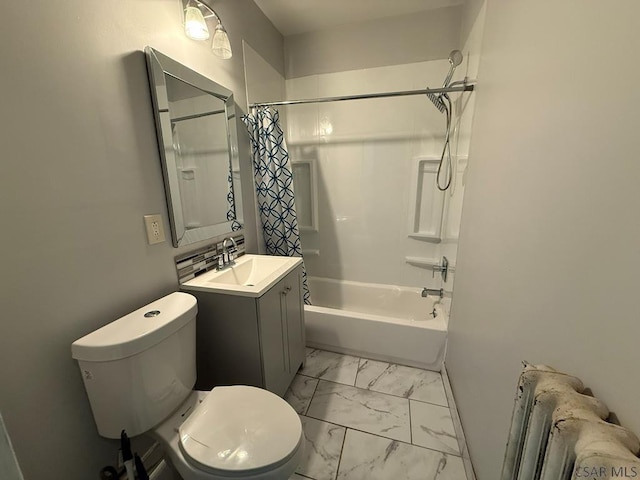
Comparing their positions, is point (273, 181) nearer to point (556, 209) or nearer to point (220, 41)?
point (220, 41)

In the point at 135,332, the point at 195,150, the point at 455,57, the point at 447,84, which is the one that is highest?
the point at 455,57

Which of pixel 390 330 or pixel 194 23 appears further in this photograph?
pixel 390 330

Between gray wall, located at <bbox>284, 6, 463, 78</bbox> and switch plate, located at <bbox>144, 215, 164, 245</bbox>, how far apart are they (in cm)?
191

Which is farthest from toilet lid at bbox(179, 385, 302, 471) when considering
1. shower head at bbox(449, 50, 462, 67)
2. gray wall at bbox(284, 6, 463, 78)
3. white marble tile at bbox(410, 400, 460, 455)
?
gray wall at bbox(284, 6, 463, 78)

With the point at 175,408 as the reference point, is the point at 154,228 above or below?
above

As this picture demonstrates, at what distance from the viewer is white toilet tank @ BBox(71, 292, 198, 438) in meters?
0.82

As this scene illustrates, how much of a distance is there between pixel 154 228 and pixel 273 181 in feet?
3.18

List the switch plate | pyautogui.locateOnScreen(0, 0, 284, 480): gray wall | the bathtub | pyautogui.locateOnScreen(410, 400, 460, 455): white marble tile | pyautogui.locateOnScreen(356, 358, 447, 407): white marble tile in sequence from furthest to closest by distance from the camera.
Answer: the bathtub, pyautogui.locateOnScreen(356, 358, 447, 407): white marble tile, pyautogui.locateOnScreen(410, 400, 460, 455): white marble tile, the switch plate, pyautogui.locateOnScreen(0, 0, 284, 480): gray wall

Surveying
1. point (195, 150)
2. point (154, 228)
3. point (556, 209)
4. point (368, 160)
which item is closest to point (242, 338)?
point (154, 228)

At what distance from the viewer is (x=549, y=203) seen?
2.21 ft

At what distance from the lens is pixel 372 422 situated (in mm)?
1465

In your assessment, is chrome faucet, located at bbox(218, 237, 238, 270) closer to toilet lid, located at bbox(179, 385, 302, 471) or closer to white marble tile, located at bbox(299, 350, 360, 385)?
toilet lid, located at bbox(179, 385, 302, 471)

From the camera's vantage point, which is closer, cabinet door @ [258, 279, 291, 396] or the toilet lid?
the toilet lid

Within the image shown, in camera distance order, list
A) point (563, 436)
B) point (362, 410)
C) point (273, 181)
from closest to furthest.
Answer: point (563, 436), point (362, 410), point (273, 181)
